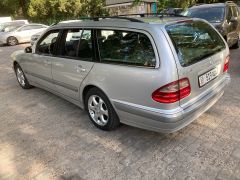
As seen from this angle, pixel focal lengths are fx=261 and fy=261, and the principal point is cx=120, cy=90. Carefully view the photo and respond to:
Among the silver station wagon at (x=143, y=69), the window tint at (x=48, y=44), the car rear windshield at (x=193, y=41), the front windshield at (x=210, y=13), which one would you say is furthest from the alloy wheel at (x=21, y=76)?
the front windshield at (x=210, y=13)

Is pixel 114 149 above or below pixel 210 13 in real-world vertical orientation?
Answer: below

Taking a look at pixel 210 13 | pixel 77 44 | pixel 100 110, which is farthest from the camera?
pixel 210 13

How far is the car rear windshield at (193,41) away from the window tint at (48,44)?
2260 mm

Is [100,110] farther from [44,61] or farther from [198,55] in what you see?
[44,61]

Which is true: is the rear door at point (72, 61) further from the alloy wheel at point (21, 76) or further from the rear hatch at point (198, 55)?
the alloy wheel at point (21, 76)

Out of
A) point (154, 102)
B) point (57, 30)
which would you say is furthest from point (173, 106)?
point (57, 30)

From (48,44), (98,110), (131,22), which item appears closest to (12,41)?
(48,44)

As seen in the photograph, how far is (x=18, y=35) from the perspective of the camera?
16594mm

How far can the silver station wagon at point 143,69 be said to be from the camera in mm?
2955

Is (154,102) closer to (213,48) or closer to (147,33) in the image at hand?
(147,33)

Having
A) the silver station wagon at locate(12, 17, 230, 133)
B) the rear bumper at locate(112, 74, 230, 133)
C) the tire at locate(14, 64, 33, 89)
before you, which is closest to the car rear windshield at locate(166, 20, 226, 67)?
the silver station wagon at locate(12, 17, 230, 133)

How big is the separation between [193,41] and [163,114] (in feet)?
3.57

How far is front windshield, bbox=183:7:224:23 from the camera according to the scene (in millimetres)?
7743

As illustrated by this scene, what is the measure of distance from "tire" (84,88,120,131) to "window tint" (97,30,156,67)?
0.54m
